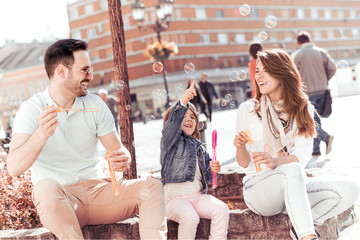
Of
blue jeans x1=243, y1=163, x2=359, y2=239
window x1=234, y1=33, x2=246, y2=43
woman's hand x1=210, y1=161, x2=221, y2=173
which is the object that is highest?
window x1=234, y1=33, x2=246, y2=43

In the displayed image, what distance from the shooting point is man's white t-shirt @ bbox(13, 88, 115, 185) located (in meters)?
2.48

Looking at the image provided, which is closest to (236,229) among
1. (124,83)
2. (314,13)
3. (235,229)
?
(235,229)

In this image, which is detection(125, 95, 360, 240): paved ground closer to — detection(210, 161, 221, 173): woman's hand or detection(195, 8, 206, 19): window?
detection(210, 161, 221, 173): woman's hand

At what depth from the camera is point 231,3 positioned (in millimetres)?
38969

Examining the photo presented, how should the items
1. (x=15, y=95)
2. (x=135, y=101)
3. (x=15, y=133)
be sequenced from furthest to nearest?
(x=15, y=95)
(x=135, y=101)
(x=15, y=133)

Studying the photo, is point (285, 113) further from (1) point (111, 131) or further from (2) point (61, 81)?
(2) point (61, 81)

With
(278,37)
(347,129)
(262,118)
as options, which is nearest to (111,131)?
(262,118)

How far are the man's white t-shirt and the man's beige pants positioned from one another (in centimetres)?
9

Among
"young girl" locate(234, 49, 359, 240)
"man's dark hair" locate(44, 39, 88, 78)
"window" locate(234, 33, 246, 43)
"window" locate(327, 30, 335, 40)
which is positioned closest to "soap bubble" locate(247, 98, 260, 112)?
"young girl" locate(234, 49, 359, 240)

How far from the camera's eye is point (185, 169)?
2.97 m

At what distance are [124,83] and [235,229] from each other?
4.88ft

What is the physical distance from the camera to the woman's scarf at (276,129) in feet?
9.35

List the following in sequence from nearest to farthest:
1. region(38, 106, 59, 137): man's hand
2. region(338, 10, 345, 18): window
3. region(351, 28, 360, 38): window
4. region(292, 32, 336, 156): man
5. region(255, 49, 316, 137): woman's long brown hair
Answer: region(38, 106, 59, 137): man's hand, region(255, 49, 316, 137): woman's long brown hair, region(292, 32, 336, 156): man, region(338, 10, 345, 18): window, region(351, 28, 360, 38): window

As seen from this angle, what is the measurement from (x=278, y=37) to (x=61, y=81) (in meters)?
41.0
